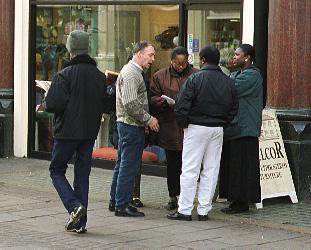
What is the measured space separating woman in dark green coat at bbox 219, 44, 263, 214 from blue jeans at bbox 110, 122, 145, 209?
985 mm

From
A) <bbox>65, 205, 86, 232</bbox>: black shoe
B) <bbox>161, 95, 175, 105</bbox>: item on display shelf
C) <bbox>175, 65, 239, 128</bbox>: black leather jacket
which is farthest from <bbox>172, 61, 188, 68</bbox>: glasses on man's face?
<bbox>65, 205, 86, 232</bbox>: black shoe

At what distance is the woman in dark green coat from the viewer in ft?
29.0

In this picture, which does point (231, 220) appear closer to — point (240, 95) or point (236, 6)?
point (240, 95)

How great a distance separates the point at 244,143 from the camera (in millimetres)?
8898

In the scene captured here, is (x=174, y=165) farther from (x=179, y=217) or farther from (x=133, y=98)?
(x=133, y=98)

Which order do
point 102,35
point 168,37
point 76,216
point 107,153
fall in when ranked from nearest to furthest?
point 76,216 → point 168,37 → point 107,153 → point 102,35

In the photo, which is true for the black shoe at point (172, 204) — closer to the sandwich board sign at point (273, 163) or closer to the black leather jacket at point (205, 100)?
the sandwich board sign at point (273, 163)

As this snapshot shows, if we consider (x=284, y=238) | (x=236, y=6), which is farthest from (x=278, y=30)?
(x=284, y=238)

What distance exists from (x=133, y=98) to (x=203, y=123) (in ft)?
2.37

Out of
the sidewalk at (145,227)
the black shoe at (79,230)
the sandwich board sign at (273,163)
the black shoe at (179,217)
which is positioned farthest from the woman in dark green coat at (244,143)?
the black shoe at (79,230)

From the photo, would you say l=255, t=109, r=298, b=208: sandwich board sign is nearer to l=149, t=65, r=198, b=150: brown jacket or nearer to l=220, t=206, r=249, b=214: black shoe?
l=220, t=206, r=249, b=214: black shoe

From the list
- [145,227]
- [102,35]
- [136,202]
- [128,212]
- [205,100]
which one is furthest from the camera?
[102,35]

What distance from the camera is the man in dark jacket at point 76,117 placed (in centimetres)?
764

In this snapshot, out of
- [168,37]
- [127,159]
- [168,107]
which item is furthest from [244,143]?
[168,37]
